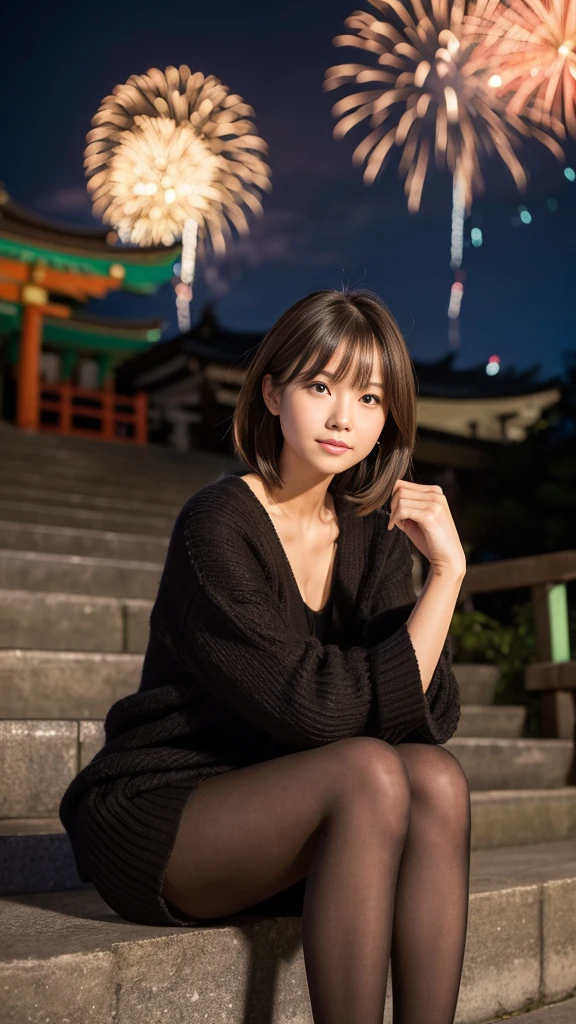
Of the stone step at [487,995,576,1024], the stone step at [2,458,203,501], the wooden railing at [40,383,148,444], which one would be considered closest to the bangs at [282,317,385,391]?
the stone step at [487,995,576,1024]

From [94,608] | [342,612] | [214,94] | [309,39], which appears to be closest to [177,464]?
[214,94]

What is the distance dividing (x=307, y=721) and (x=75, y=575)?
2650mm

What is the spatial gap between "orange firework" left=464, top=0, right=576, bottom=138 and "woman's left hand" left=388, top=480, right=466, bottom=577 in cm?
473

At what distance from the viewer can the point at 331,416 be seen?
204 cm

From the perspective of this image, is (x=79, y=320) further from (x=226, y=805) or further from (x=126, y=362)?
(x=226, y=805)

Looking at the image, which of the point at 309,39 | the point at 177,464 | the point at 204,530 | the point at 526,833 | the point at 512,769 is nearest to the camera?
the point at 204,530

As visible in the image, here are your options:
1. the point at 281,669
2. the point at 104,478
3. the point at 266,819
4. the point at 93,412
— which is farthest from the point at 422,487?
the point at 93,412

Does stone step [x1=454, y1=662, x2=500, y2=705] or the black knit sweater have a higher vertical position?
the black knit sweater

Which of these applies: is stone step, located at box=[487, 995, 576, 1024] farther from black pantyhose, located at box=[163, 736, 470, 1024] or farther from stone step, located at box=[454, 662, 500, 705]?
stone step, located at box=[454, 662, 500, 705]

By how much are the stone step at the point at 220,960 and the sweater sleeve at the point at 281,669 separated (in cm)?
40

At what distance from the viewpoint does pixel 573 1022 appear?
7.05 feet

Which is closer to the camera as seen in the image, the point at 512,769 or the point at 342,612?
the point at 342,612

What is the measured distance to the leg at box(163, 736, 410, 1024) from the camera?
1.61 metres

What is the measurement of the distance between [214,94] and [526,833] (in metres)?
7.60
